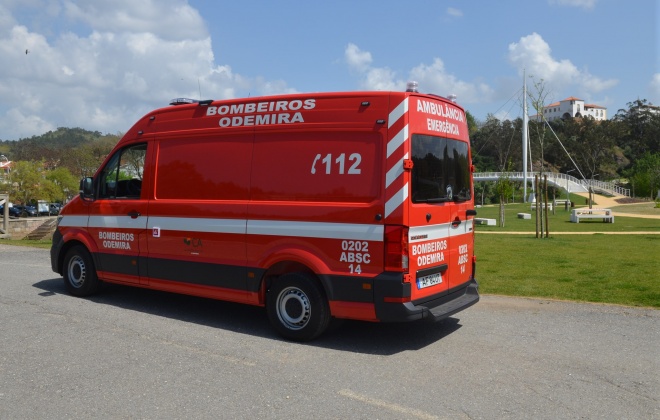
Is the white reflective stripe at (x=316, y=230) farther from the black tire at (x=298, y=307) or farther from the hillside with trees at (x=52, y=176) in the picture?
the hillside with trees at (x=52, y=176)

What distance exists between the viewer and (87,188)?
834 centimetres

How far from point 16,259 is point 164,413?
37.8 ft

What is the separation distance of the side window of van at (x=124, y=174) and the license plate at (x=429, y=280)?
4.02m

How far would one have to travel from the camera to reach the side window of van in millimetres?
7852

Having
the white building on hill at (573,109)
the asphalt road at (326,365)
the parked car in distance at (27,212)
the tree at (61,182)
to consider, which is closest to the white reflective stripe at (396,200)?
the asphalt road at (326,365)

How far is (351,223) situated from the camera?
5.82 m

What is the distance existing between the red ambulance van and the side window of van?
0.04 meters

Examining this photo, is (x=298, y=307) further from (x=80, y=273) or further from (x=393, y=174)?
(x=80, y=273)

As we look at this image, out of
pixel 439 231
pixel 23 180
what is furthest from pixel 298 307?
pixel 23 180

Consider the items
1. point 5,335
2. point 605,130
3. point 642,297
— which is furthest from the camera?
point 605,130

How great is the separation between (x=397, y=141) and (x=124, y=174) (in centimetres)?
421

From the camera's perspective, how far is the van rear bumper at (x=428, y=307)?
5648 mm

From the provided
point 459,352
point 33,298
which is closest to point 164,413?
point 459,352

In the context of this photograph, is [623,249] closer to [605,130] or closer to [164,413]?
[164,413]
